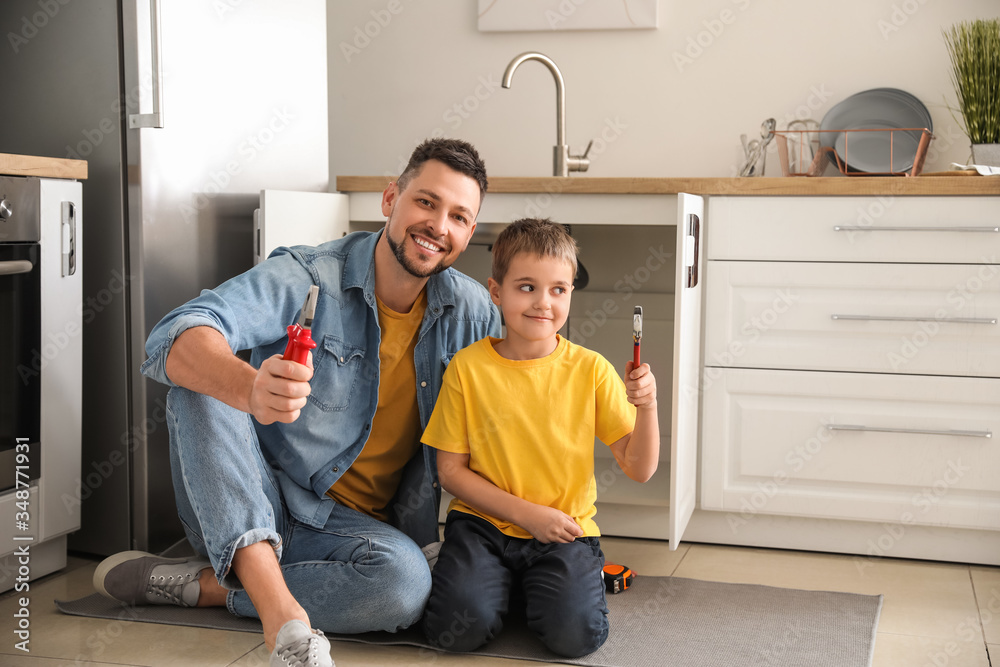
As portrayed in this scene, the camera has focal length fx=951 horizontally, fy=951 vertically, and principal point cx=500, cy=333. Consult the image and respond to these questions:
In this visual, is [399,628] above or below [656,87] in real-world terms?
below

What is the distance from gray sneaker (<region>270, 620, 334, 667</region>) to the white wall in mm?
1732

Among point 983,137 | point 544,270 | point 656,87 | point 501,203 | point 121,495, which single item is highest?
point 656,87

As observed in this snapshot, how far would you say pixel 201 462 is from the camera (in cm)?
134

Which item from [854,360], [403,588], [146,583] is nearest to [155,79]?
[146,583]

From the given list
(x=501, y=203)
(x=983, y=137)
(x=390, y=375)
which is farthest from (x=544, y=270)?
(x=983, y=137)

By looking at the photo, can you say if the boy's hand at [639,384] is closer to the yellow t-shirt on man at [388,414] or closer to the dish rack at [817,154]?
the yellow t-shirt on man at [388,414]

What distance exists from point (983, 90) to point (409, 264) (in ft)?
4.58

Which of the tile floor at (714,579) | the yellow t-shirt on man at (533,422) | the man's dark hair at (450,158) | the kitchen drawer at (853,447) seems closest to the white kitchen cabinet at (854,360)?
the kitchen drawer at (853,447)

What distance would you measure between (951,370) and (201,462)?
1.41 m

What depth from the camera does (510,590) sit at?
153 cm

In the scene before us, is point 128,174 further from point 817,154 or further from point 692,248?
point 817,154

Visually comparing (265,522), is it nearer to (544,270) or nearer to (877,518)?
(544,270)

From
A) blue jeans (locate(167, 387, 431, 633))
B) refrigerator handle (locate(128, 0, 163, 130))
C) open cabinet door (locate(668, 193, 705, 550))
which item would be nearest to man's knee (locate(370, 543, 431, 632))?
blue jeans (locate(167, 387, 431, 633))

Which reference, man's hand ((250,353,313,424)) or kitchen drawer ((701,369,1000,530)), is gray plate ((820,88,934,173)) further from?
man's hand ((250,353,313,424))
